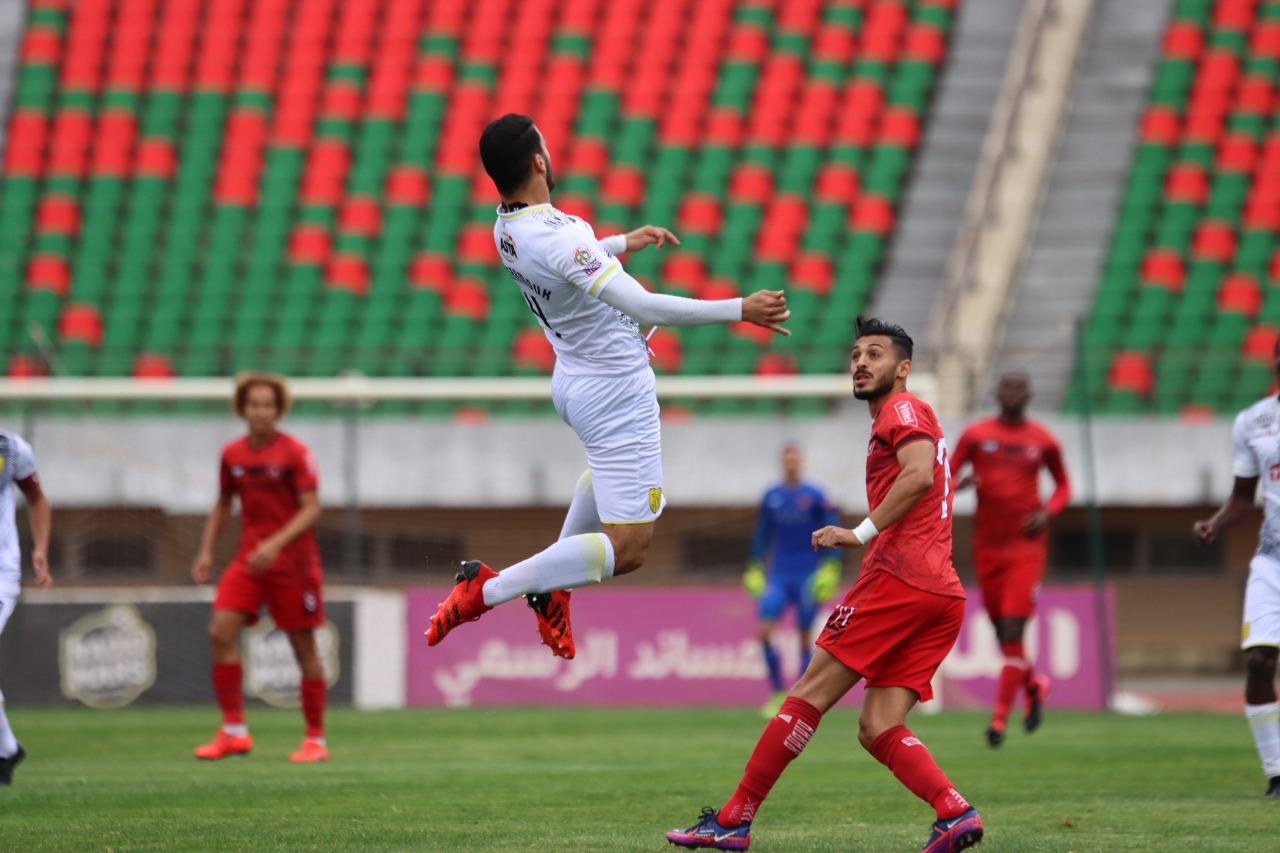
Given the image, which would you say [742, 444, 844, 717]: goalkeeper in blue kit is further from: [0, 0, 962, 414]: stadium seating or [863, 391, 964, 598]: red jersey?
[863, 391, 964, 598]: red jersey

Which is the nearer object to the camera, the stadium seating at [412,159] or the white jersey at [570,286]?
the white jersey at [570,286]

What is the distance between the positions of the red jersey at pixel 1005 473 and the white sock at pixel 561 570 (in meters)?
5.49

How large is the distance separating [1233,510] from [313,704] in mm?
5315

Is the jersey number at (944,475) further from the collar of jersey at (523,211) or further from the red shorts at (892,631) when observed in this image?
the collar of jersey at (523,211)

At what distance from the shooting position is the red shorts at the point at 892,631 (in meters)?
6.14

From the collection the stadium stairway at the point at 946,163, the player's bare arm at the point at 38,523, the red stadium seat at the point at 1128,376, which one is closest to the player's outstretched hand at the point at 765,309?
the player's bare arm at the point at 38,523

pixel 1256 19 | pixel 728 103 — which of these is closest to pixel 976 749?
pixel 728 103

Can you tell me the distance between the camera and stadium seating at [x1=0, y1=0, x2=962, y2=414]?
2114 centimetres

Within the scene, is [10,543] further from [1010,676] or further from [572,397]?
[1010,676]

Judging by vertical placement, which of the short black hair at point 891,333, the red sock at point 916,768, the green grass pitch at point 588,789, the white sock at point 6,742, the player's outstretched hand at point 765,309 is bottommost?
the green grass pitch at point 588,789

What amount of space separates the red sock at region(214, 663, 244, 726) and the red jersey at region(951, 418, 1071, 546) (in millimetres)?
5009

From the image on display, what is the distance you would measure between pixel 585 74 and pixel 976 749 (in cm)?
1531

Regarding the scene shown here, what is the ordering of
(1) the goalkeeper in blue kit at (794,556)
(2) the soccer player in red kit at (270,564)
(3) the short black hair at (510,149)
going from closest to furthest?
(3) the short black hair at (510,149) → (2) the soccer player in red kit at (270,564) → (1) the goalkeeper in blue kit at (794,556)

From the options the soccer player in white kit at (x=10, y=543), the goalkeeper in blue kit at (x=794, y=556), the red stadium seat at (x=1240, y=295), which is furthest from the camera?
the red stadium seat at (x=1240, y=295)
